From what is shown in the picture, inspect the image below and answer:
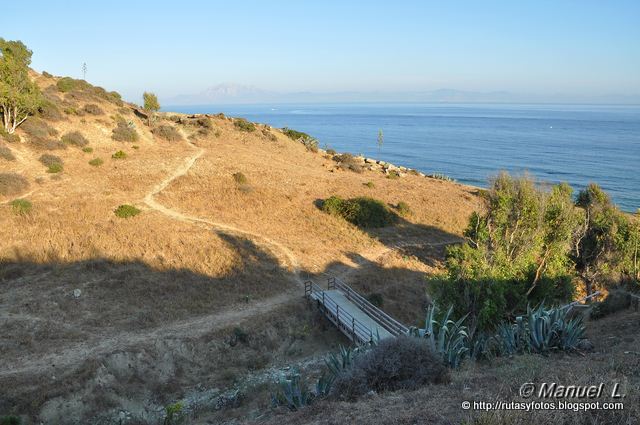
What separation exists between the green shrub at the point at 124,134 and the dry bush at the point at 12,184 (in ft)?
52.8

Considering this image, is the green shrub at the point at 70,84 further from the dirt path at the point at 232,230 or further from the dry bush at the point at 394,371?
the dry bush at the point at 394,371

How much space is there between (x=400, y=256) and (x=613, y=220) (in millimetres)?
13051

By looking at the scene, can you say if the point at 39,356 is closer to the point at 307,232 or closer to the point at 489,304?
the point at 489,304

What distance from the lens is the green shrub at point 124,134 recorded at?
165ft

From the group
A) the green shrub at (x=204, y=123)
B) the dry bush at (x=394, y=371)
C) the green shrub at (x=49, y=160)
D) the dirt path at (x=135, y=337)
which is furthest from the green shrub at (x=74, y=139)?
the dry bush at (x=394, y=371)

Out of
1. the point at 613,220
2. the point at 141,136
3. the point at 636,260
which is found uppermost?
the point at 141,136

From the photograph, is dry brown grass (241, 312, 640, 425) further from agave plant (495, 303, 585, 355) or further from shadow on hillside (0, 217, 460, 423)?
shadow on hillside (0, 217, 460, 423)

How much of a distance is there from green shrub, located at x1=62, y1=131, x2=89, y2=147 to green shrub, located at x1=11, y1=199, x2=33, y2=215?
16559 mm

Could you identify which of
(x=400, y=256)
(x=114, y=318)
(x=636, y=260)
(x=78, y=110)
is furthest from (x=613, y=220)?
(x=78, y=110)

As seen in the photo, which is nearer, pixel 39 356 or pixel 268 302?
pixel 39 356

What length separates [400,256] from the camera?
104ft

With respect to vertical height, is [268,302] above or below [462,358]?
below

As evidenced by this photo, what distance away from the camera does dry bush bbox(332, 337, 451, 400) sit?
9.95 meters

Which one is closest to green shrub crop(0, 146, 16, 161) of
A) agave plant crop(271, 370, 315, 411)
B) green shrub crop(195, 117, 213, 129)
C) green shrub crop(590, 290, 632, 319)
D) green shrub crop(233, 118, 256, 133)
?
green shrub crop(195, 117, 213, 129)
